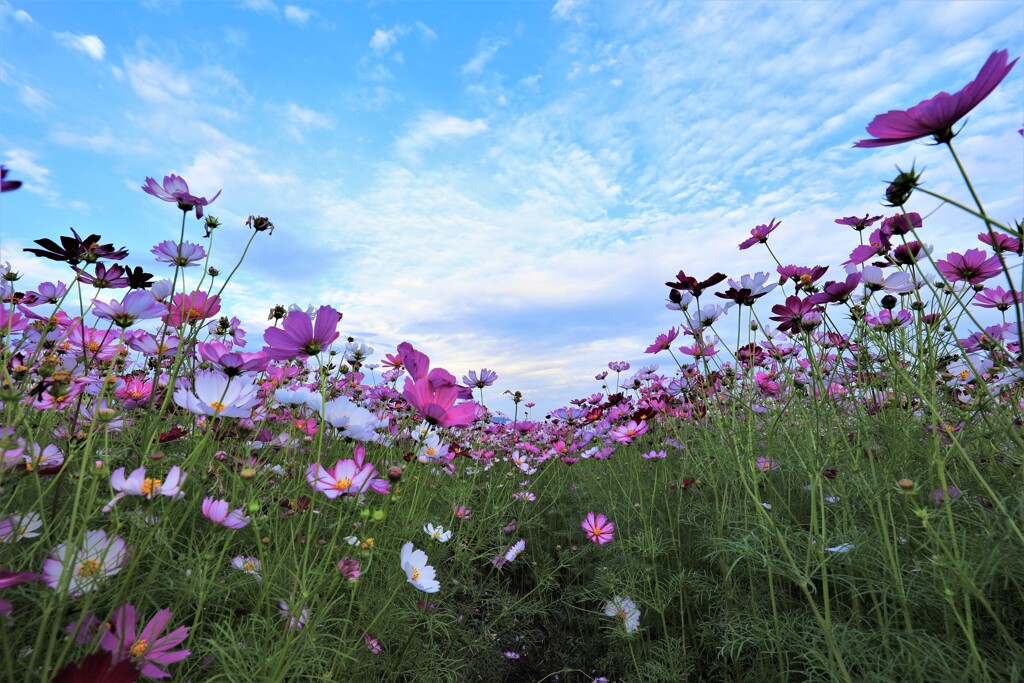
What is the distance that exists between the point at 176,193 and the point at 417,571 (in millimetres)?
1058

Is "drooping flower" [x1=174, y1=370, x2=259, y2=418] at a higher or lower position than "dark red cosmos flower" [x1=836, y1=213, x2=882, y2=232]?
lower

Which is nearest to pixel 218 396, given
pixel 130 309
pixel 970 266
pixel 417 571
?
pixel 130 309

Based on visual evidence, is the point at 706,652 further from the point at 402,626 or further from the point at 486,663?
the point at 402,626

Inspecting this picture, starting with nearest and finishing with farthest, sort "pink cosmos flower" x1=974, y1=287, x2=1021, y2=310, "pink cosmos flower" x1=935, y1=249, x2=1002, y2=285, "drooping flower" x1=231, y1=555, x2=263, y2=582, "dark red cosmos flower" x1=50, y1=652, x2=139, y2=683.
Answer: "dark red cosmos flower" x1=50, y1=652, x2=139, y2=683
"drooping flower" x1=231, y1=555, x2=263, y2=582
"pink cosmos flower" x1=935, y1=249, x2=1002, y2=285
"pink cosmos flower" x1=974, y1=287, x2=1021, y2=310

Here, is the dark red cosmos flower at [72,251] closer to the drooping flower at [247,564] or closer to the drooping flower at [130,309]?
the drooping flower at [130,309]

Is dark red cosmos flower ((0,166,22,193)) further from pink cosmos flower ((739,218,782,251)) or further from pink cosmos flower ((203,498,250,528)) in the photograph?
pink cosmos flower ((739,218,782,251))

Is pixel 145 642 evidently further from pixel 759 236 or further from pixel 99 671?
pixel 759 236

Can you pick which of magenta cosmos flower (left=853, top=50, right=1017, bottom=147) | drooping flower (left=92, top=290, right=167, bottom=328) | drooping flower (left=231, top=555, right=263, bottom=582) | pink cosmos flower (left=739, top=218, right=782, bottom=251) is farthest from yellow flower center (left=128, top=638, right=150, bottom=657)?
pink cosmos flower (left=739, top=218, right=782, bottom=251)

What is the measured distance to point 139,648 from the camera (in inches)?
27.4

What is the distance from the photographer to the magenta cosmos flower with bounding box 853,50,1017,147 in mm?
674

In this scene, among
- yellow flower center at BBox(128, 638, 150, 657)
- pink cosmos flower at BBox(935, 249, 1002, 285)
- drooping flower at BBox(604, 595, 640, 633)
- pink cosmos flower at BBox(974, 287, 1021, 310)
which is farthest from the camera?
pink cosmos flower at BBox(974, 287, 1021, 310)

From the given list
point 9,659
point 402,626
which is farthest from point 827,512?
point 9,659

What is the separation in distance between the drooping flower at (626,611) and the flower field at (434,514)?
11mm

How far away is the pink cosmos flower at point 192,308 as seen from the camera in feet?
3.68
